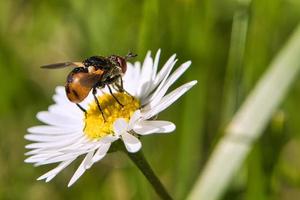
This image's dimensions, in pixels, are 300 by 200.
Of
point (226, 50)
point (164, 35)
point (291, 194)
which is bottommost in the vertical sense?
point (291, 194)

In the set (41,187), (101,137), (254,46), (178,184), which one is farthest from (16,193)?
(254,46)

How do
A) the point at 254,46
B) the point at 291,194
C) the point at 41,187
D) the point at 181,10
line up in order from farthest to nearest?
1. the point at 41,187
2. the point at 291,194
3. the point at 181,10
4. the point at 254,46

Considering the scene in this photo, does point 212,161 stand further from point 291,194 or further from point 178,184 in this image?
point 291,194

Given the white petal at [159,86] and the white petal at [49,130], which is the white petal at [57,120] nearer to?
the white petal at [49,130]

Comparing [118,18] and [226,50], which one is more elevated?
[118,18]

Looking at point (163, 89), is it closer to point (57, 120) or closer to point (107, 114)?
point (107, 114)

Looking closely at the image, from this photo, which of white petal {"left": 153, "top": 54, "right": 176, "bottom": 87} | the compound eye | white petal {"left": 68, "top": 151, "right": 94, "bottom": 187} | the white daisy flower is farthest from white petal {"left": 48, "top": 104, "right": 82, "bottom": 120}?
white petal {"left": 68, "top": 151, "right": 94, "bottom": 187}
